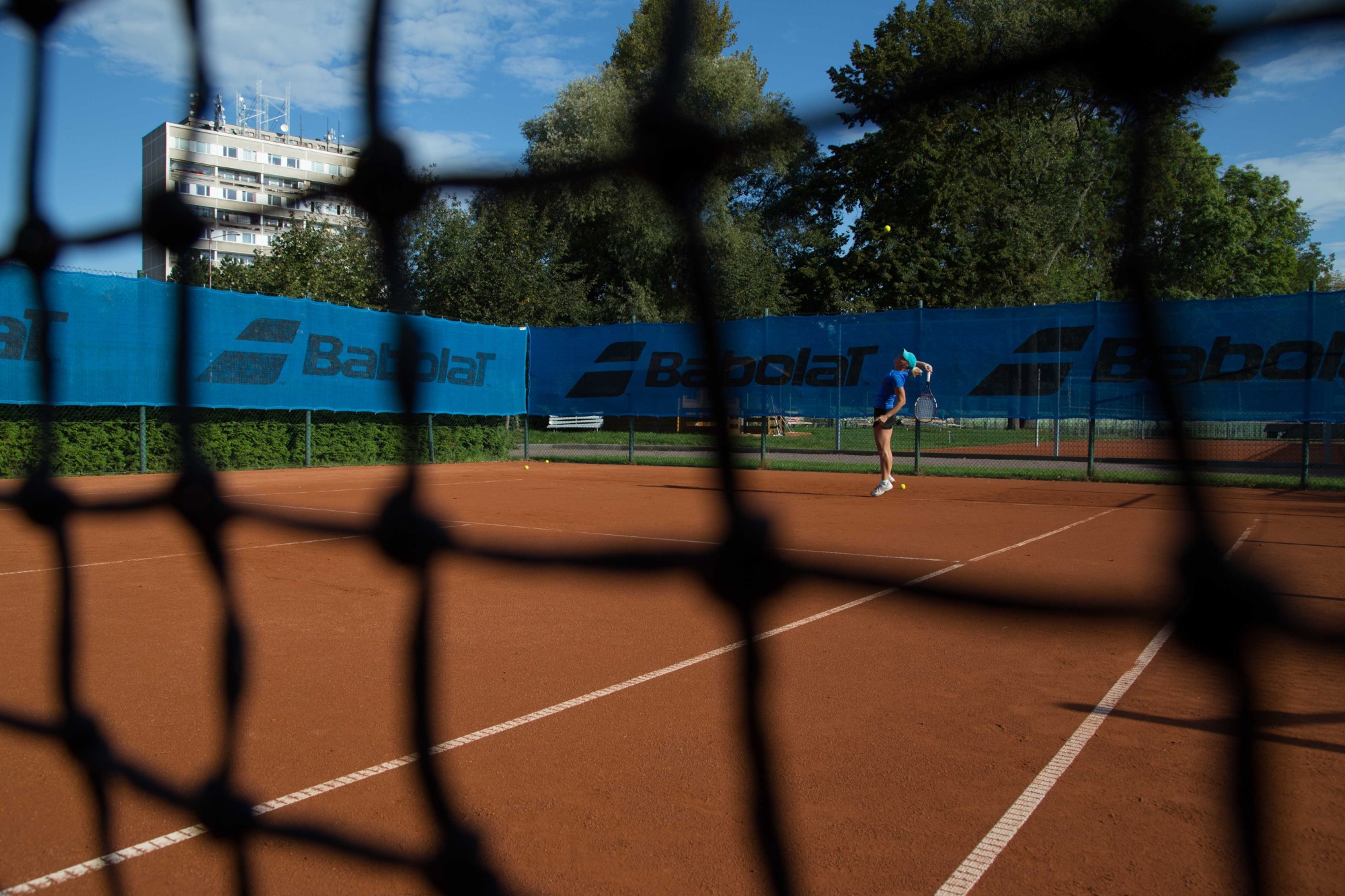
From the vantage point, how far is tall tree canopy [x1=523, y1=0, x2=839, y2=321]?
4.74 feet

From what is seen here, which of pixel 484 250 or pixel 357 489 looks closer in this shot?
pixel 484 250

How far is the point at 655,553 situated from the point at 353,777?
3.53 feet

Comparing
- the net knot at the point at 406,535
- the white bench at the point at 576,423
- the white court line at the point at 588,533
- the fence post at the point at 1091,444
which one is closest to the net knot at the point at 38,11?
the net knot at the point at 406,535

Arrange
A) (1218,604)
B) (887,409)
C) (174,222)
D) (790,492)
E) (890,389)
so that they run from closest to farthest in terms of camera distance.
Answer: (1218,604) < (174,222) < (890,389) < (887,409) < (790,492)

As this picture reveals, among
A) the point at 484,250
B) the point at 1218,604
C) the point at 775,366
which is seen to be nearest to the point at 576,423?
the point at 775,366

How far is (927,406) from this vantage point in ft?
33.8

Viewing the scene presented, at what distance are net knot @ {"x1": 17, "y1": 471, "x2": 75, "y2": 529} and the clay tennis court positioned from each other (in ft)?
0.71

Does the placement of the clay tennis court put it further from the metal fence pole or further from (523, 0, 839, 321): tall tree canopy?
the metal fence pole

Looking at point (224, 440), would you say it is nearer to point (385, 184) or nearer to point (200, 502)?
point (200, 502)

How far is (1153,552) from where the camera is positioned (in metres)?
5.22

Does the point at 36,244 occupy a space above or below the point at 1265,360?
below

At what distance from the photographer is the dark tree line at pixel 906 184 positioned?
1.07m

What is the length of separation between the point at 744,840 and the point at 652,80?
54.8 inches

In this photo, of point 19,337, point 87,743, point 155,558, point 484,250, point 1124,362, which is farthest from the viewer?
point 19,337
